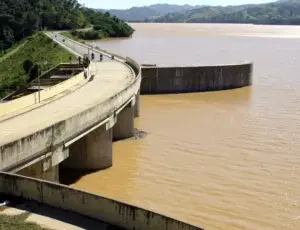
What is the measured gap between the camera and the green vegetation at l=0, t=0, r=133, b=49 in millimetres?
76875

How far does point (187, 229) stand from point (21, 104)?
10370 mm

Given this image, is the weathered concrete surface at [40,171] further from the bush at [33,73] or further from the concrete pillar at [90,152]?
the bush at [33,73]

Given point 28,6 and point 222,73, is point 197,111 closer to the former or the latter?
point 222,73

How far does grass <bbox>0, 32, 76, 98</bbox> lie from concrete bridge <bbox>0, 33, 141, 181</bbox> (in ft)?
39.7

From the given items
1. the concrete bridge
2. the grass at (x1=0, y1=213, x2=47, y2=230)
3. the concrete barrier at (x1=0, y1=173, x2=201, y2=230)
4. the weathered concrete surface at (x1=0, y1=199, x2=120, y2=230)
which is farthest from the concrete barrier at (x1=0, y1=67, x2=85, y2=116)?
the grass at (x1=0, y1=213, x2=47, y2=230)

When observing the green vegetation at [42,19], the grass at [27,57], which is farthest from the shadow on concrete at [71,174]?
the green vegetation at [42,19]

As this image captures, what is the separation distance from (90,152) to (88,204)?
8.21 metres

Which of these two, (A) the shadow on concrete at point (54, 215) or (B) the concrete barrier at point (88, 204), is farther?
(A) the shadow on concrete at point (54, 215)

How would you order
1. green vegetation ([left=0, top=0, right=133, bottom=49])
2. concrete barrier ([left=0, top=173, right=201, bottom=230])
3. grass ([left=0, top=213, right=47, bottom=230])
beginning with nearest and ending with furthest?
concrete barrier ([left=0, top=173, right=201, bottom=230])
grass ([left=0, top=213, right=47, bottom=230])
green vegetation ([left=0, top=0, right=133, bottom=49])

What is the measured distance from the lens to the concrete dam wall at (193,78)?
3578 cm

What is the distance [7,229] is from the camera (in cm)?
916

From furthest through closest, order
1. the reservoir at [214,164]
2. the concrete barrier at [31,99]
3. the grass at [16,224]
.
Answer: the concrete barrier at [31,99] < the reservoir at [214,164] < the grass at [16,224]

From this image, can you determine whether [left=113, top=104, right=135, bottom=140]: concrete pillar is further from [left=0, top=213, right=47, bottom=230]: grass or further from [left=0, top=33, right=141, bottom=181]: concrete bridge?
[left=0, top=213, right=47, bottom=230]: grass

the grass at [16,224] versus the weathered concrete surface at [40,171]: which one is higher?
the grass at [16,224]
